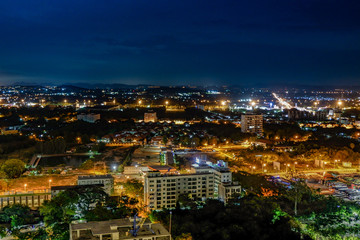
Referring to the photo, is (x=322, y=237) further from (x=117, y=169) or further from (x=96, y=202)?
(x=117, y=169)

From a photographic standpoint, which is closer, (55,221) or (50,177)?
(55,221)

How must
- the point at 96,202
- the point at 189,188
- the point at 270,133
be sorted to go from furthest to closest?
the point at 270,133, the point at 189,188, the point at 96,202

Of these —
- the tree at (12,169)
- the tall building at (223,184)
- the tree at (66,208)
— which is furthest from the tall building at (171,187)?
the tree at (12,169)

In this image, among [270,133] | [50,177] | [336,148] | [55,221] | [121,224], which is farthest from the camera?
[270,133]

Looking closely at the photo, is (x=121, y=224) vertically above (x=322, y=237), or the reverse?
(x=121, y=224)

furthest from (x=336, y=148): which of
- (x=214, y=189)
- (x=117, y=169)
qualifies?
(x=117, y=169)
